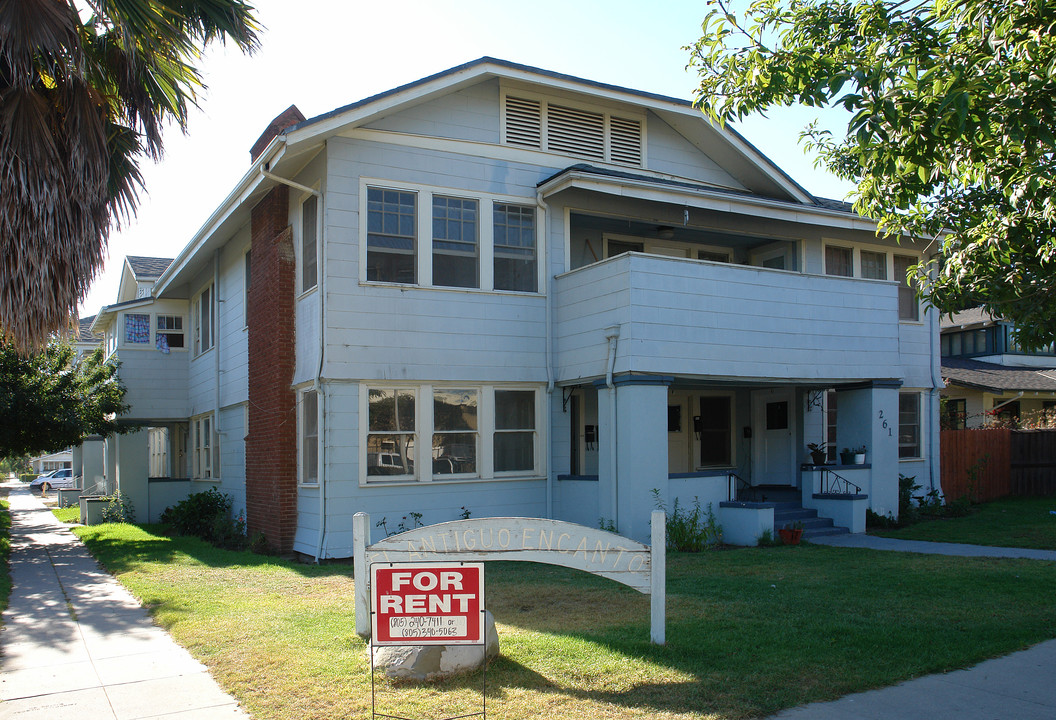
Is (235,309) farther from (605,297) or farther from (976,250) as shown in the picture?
(976,250)

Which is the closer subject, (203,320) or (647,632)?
(647,632)

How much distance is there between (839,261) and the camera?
60.2 ft

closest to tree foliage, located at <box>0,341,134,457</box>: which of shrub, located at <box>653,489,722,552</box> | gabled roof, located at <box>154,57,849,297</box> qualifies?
gabled roof, located at <box>154,57,849,297</box>

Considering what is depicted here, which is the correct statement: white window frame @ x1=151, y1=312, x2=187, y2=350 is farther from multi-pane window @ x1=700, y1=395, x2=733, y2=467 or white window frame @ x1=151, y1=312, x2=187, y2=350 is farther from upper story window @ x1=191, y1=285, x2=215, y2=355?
multi-pane window @ x1=700, y1=395, x2=733, y2=467

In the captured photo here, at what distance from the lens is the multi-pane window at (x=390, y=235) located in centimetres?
1385

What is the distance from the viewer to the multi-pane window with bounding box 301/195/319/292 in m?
14.1

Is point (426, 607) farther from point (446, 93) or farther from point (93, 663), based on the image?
point (446, 93)

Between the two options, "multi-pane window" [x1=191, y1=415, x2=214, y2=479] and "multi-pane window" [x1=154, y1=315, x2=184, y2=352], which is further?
"multi-pane window" [x1=154, y1=315, x2=184, y2=352]

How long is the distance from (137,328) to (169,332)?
0.84 m

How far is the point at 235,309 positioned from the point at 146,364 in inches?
243

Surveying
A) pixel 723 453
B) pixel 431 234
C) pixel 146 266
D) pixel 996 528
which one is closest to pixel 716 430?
pixel 723 453

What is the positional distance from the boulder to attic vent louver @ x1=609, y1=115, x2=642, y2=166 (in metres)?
11.6

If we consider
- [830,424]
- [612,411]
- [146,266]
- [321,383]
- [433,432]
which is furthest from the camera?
[146,266]

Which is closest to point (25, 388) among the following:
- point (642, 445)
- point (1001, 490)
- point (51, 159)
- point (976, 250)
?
point (51, 159)
